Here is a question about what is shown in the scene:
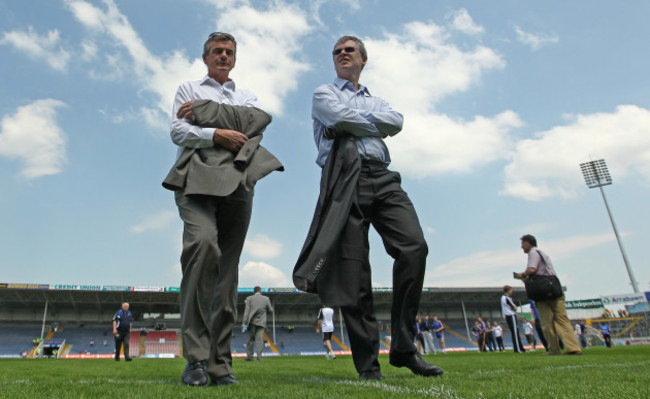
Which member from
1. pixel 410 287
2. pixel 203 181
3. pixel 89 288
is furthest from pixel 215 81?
pixel 89 288

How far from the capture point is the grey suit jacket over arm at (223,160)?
2852 mm

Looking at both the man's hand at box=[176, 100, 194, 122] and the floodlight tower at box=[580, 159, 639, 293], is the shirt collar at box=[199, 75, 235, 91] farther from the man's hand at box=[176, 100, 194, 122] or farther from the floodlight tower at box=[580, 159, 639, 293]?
the floodlight tower at box=[580, 159, 639, 293]

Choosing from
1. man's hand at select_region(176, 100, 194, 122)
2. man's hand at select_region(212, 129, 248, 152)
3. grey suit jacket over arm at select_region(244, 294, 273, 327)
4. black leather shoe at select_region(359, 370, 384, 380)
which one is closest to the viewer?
black leather shoe at select_region(359, 370, 384, 380)

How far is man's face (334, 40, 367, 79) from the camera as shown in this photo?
3613mm

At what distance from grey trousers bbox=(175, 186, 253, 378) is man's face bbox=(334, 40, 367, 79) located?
132 cm

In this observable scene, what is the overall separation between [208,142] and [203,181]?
1.01 feet

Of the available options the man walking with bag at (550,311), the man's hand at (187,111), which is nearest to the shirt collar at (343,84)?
the man's hand at (187,111)

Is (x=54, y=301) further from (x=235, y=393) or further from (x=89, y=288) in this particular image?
(x=235, y=393)

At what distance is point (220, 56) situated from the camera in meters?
3.36

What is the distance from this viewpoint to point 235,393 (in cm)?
206

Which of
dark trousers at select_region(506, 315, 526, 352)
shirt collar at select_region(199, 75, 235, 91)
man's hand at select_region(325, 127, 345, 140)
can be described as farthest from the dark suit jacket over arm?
dark trousers at select_region(506, 315, 526, 352)

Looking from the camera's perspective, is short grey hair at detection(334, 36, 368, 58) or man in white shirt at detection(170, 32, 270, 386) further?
short grey hair at detection(334, 36, 368, 58)

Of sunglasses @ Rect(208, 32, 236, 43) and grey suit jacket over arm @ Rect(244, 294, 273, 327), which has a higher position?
sunglasses @ Rect(208, 32, 236, 43)

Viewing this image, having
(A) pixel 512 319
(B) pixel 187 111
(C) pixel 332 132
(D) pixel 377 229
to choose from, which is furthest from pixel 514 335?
(B) pixel 187 111
